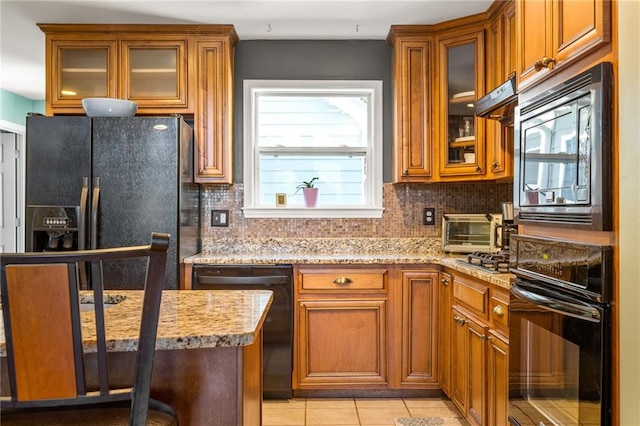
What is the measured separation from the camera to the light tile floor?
8.59 ft

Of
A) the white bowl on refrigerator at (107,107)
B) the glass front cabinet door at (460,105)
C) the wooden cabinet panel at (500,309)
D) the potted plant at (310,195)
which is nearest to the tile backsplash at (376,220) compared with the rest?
the potted plant at (310,195)

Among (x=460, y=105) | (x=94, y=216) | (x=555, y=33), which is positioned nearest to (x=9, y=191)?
(x=94, y=216)

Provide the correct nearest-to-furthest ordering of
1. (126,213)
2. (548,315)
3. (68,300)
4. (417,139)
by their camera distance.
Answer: (68,300) → (548,315) → (126,213) → (417,139)

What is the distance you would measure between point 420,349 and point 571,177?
1.82 m

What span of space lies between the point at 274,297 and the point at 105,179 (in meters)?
1.26

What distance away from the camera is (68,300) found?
2.74ft

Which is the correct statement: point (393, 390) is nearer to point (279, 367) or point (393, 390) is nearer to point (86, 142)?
point (279, 367)

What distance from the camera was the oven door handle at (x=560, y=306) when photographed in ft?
4.17

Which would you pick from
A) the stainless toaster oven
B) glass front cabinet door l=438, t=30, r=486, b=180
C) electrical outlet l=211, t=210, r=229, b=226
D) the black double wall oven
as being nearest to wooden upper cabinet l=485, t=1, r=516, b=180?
glass front cabinet door l=438, t=30, r=486, b=180

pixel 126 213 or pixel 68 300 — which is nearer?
pixel 68 300

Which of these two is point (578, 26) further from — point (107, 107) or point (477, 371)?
point (107, 107)

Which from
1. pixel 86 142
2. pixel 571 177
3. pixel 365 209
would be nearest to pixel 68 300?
pixel 571 177

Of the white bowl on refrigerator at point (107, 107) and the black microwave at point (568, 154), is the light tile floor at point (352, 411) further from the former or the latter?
the white bowl on refrigerator at point (107, 107)

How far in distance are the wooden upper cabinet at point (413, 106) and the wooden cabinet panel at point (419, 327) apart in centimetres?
74
